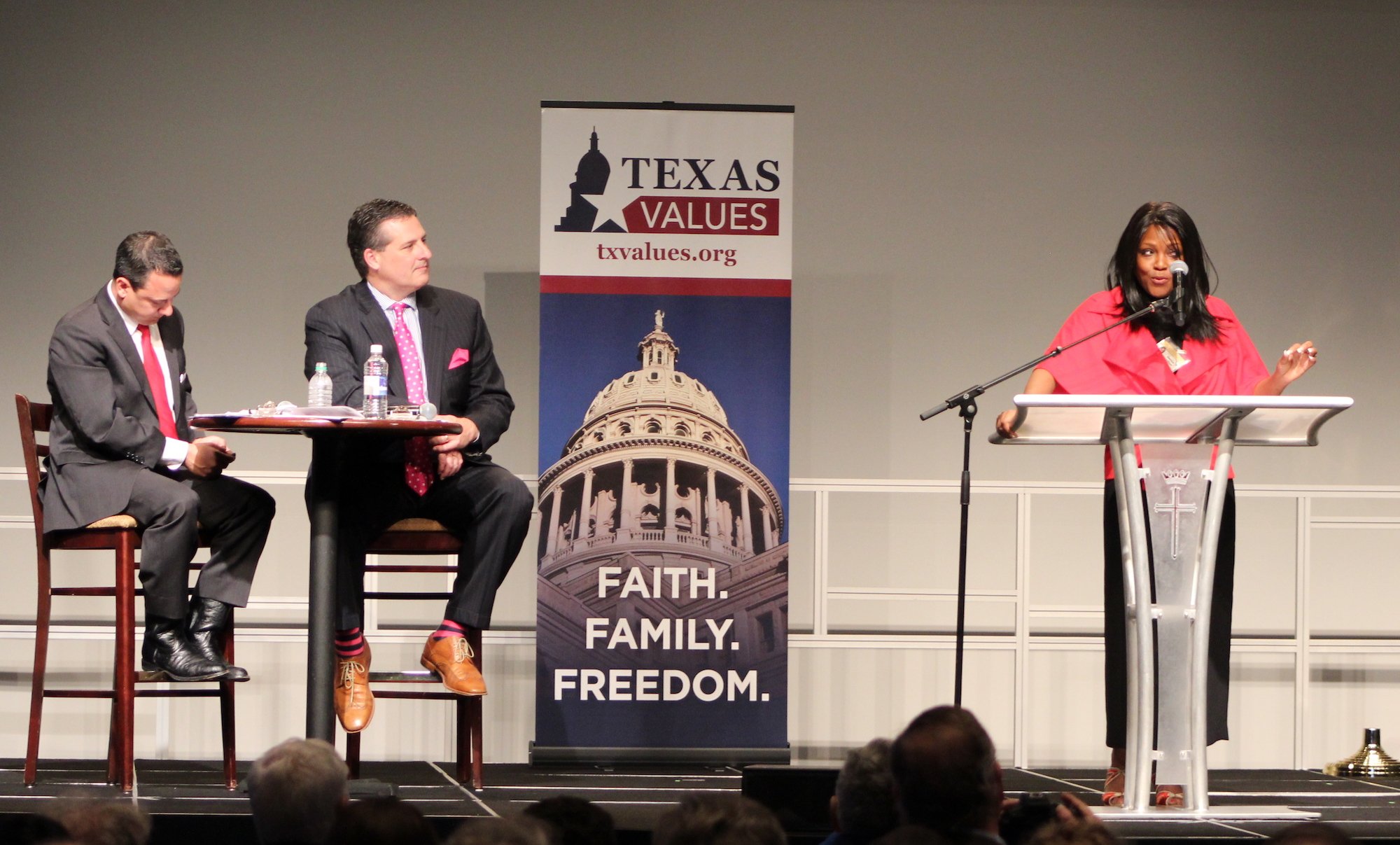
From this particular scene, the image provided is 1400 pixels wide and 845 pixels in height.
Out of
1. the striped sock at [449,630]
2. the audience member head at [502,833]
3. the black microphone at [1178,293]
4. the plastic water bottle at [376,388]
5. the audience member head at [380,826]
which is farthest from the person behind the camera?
the striped sock at [449,630]

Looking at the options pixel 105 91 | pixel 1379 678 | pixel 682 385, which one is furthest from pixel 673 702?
pixel 105 91

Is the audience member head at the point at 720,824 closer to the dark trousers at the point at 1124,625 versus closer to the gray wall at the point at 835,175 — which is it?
the dark trousers at the point at 1124,625

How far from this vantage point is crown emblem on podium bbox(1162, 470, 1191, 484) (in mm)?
3283

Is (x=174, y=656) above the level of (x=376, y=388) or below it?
below

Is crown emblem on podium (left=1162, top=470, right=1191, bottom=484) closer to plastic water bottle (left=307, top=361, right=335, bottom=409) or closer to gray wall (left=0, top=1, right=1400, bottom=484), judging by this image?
plastic water bottle (left=307, top=361, right=335, bottom=409)

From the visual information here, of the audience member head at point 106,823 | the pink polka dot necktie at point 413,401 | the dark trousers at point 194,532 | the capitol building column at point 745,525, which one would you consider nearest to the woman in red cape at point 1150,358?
the capitol building column at point 745,525

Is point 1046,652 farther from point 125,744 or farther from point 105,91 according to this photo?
point 105,91

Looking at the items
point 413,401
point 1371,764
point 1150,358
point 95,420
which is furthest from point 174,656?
→ point 1371,764

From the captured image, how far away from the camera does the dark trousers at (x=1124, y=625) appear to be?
358cm

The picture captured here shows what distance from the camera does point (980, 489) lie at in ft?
18.4

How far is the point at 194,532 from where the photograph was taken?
380 centimetres

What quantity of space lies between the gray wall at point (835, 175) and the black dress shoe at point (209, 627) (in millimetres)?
2048

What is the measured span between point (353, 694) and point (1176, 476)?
1.99 m

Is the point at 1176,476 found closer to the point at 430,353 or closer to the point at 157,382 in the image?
the point at 430,353
